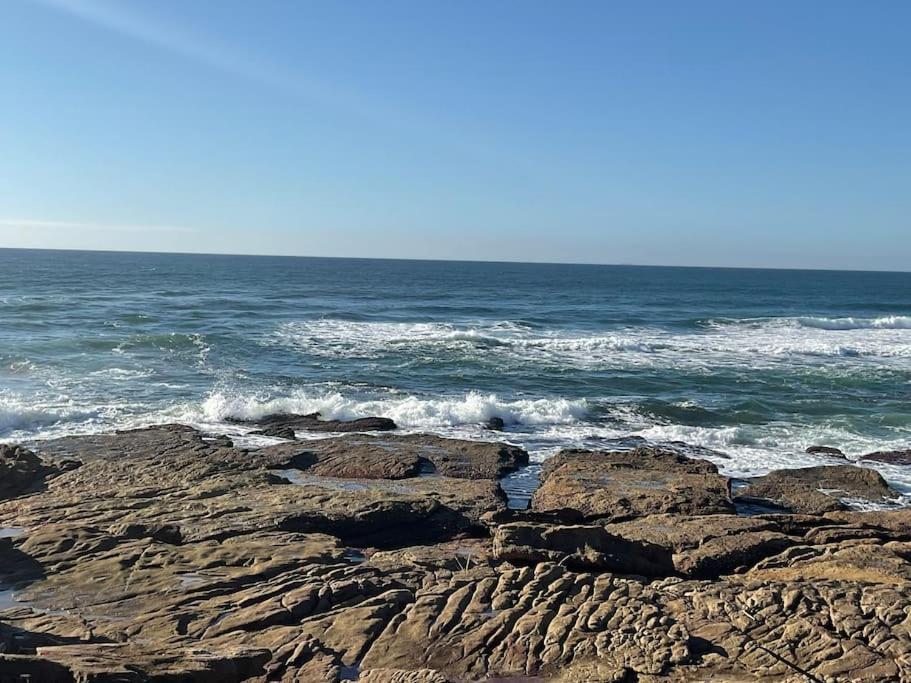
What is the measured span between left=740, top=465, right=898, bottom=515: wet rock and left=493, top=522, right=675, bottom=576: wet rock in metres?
5.28

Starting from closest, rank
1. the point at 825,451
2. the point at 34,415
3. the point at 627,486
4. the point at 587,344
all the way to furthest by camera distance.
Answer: the point at 627,486 < the point at 825,451 < the point at 34,415 < the point at 587,344

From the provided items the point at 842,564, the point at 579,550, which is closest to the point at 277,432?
the point at 579,550

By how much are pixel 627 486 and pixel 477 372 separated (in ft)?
50.5

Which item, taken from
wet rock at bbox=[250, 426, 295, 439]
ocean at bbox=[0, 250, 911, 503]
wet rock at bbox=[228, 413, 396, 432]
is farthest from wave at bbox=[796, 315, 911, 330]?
wet rock at bbox=[250, 426, 295, 439]

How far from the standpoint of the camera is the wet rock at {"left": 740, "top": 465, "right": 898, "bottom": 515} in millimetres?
13680

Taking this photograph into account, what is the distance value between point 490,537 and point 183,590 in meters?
4.73

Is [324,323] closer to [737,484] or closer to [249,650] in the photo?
[737,484]

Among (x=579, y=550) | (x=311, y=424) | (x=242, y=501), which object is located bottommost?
(x=311, y=424)

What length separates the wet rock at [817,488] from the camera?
44.9 feet

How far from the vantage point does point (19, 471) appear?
43.7ft

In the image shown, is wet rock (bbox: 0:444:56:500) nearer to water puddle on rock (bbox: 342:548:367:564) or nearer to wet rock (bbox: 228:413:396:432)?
wet rock (bbox: 228:413:396:432)

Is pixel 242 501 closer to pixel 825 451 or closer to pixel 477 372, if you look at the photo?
pixel 825 451

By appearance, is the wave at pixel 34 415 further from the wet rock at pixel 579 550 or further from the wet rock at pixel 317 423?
the wet rock at pixel 579 550

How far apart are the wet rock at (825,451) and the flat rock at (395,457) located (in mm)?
7774
